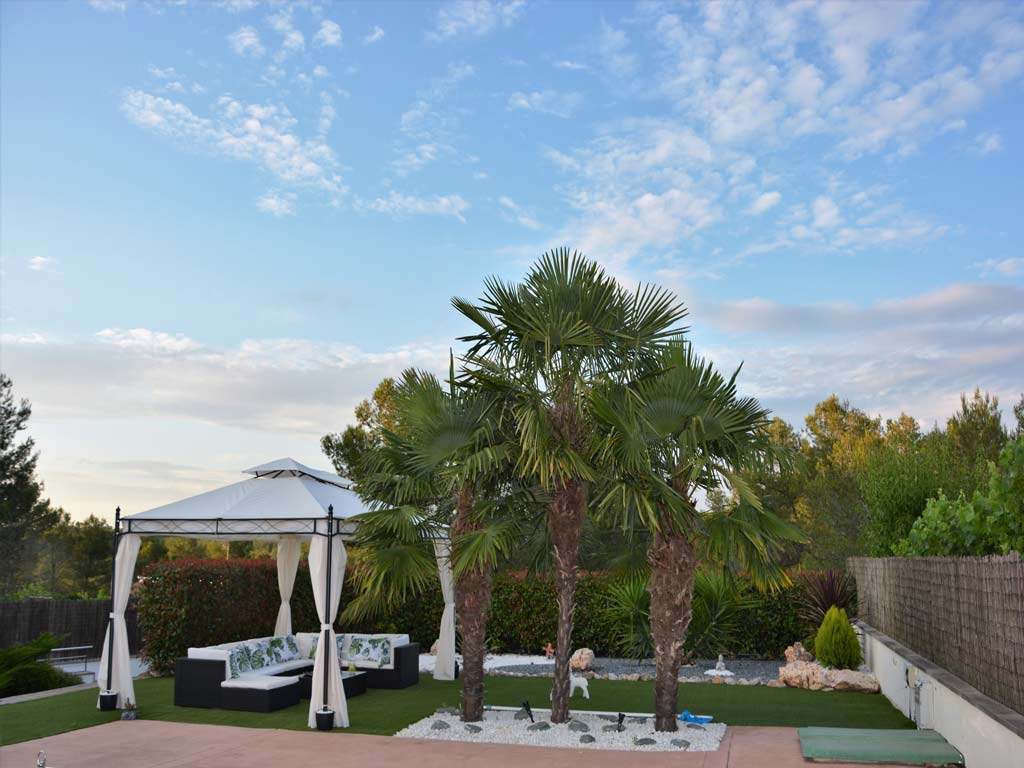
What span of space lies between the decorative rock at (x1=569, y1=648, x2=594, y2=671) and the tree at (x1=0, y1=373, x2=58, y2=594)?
961 inches

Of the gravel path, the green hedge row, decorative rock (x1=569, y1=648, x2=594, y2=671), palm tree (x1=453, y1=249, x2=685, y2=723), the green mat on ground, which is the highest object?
palm tree (x1=453, y1=249, x2=685, y2=723)

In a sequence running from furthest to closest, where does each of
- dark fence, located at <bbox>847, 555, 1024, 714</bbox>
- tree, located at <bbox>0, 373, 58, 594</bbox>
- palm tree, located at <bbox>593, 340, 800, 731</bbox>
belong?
tree, located at <bbox>0, 373, 58, 594</bbox>
palm tree, located at <bbox>593, 340, 800, 731</bbox>
dark fence, located at <bbox>847, 555, 1024, 714</bbox>

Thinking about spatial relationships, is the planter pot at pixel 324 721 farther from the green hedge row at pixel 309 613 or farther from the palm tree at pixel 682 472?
the green hedge row at pixel 309 613

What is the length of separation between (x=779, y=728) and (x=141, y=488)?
17293 millimetres

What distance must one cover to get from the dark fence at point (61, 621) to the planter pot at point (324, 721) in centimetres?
925

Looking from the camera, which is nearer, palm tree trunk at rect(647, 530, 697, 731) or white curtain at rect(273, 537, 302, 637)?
palm tree trunk at rect(647, 530, 697, 731)

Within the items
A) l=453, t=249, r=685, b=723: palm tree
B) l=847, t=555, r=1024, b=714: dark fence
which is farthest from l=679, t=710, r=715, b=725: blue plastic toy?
l=847, t=555, r=1024, b=714: dark fence

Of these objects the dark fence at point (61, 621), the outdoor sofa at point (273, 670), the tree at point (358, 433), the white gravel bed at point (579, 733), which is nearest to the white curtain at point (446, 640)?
the outdoor sofa at point (273, 670)

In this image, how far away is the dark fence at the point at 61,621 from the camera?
55.2 ft

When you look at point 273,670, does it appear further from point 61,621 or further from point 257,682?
point 61,621

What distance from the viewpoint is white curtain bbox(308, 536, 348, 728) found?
968 cm

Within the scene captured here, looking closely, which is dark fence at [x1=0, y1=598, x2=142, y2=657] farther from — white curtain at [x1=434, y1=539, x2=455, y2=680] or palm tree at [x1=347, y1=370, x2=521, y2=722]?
palm tree at [x1=347, y1=370, x2=521, y2=722]

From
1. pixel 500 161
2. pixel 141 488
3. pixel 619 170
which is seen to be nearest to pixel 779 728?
pixel 619 170

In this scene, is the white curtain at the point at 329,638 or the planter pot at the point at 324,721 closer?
the planter pot at the point at 324,721
